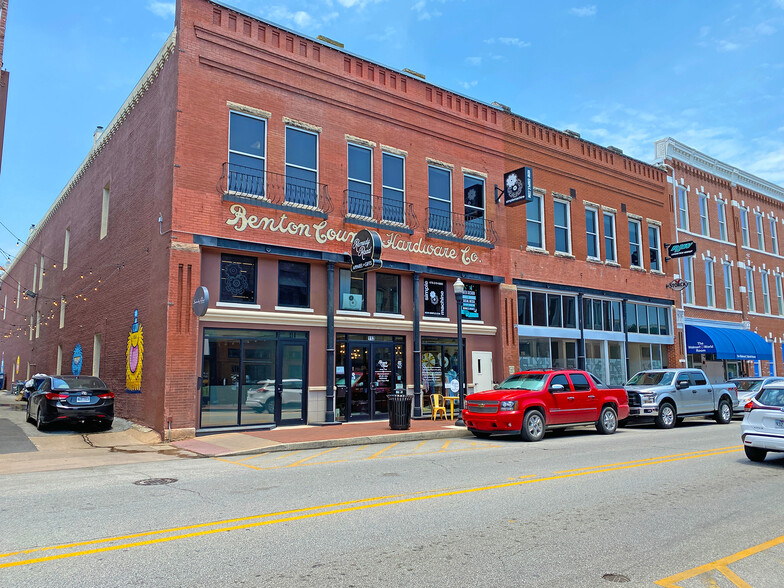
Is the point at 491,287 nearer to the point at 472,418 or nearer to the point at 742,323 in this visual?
the point at 472,418

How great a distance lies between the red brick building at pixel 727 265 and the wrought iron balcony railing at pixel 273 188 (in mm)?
20397

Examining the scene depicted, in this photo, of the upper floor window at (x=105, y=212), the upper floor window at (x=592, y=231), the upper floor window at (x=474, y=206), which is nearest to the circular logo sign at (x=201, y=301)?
the upper floor window at (x=105, y=212)

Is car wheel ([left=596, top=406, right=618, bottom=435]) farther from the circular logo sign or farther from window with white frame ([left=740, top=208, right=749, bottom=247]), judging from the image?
window with white frame ([left=740, top=208, right=749, bottom=247])

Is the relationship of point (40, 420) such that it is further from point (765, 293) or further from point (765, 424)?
point (765, 293)

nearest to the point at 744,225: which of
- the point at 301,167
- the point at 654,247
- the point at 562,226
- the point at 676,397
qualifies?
the point at 654,247

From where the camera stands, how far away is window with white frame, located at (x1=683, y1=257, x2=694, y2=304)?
1191 inches

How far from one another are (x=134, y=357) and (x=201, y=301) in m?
4.75

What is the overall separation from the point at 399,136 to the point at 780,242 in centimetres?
2908

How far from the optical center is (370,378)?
18.6 m

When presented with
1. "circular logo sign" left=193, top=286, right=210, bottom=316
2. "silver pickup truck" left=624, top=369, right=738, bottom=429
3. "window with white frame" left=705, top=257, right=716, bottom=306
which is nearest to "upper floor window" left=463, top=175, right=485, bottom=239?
"silver pickup truck" left=624, top=369, right=738, bottom=429

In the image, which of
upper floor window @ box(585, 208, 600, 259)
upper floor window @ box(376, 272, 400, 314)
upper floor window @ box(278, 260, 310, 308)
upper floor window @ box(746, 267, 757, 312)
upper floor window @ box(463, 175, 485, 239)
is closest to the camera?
upper floor window @ box(278, 260, 310, 308)

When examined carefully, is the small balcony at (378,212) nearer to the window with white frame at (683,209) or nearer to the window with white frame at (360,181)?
the window with white frame at (360,181)

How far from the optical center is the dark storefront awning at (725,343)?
29016 millimetres

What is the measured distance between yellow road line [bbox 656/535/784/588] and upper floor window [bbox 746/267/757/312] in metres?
32.1
